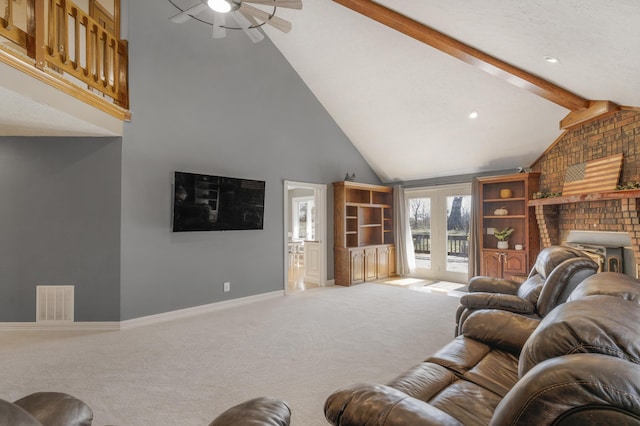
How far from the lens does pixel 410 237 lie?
7.67 m

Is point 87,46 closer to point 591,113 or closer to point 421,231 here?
point 591,113

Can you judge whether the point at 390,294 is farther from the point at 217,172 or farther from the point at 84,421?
the point at 84,421

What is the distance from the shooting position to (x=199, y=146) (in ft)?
Answer: 15.8

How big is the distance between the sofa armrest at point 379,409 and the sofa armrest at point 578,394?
282 mm

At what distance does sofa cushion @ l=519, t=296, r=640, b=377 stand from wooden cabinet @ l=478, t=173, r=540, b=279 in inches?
214

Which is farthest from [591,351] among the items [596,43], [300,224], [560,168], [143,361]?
[300,224]

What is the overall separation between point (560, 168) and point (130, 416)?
6.60 metres

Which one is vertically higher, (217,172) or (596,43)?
(596,43)

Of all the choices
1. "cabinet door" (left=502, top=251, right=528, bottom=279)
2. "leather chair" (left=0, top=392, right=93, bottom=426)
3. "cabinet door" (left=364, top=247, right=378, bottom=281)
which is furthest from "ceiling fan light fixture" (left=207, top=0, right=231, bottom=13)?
"cabinet door" (left=502, top=251, right=528, bottom=279)

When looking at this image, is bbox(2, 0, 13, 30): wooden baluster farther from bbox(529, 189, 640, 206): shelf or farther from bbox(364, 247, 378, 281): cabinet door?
bbox(529, 189, 640, 206): shelf

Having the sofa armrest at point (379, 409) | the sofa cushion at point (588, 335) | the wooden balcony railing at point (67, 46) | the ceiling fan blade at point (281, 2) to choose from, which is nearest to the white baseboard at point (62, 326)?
the wooden balcony railing at point (67, 46)

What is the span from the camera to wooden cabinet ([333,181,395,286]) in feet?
22.1

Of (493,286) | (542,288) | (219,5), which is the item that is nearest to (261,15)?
(219,5)

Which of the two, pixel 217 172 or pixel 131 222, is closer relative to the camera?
pixel 131 222
